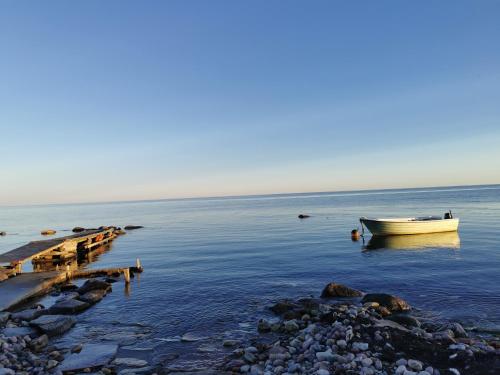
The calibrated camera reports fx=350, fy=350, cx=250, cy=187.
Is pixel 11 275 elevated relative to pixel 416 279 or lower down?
elevated

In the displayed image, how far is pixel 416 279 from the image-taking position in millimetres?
21922

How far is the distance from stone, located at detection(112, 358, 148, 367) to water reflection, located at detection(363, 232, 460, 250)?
27.8 m

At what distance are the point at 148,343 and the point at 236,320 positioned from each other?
4.05m

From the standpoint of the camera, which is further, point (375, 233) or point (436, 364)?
point (375, 233)

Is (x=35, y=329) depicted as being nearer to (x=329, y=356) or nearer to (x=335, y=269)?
(x=329, y=356)

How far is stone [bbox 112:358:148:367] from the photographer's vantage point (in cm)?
1144

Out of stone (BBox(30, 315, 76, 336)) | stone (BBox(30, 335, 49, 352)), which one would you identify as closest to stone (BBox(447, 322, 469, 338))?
stone (BBox(30, 335, 49, 352))

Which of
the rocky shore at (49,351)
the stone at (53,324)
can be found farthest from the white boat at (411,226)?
the stone at (53,324)

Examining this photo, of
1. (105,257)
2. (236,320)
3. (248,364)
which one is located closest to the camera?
(248,364)

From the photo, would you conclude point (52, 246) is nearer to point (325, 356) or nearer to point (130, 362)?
point (130, 362)

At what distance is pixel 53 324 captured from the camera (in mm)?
14453

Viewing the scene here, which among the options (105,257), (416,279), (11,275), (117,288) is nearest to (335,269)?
(416,279)

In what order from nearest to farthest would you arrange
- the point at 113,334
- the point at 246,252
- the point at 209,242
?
the point at 113,334
the point at 246,252
the point at 209,242

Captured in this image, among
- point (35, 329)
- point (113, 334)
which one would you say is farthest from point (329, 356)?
point (35, 329)
